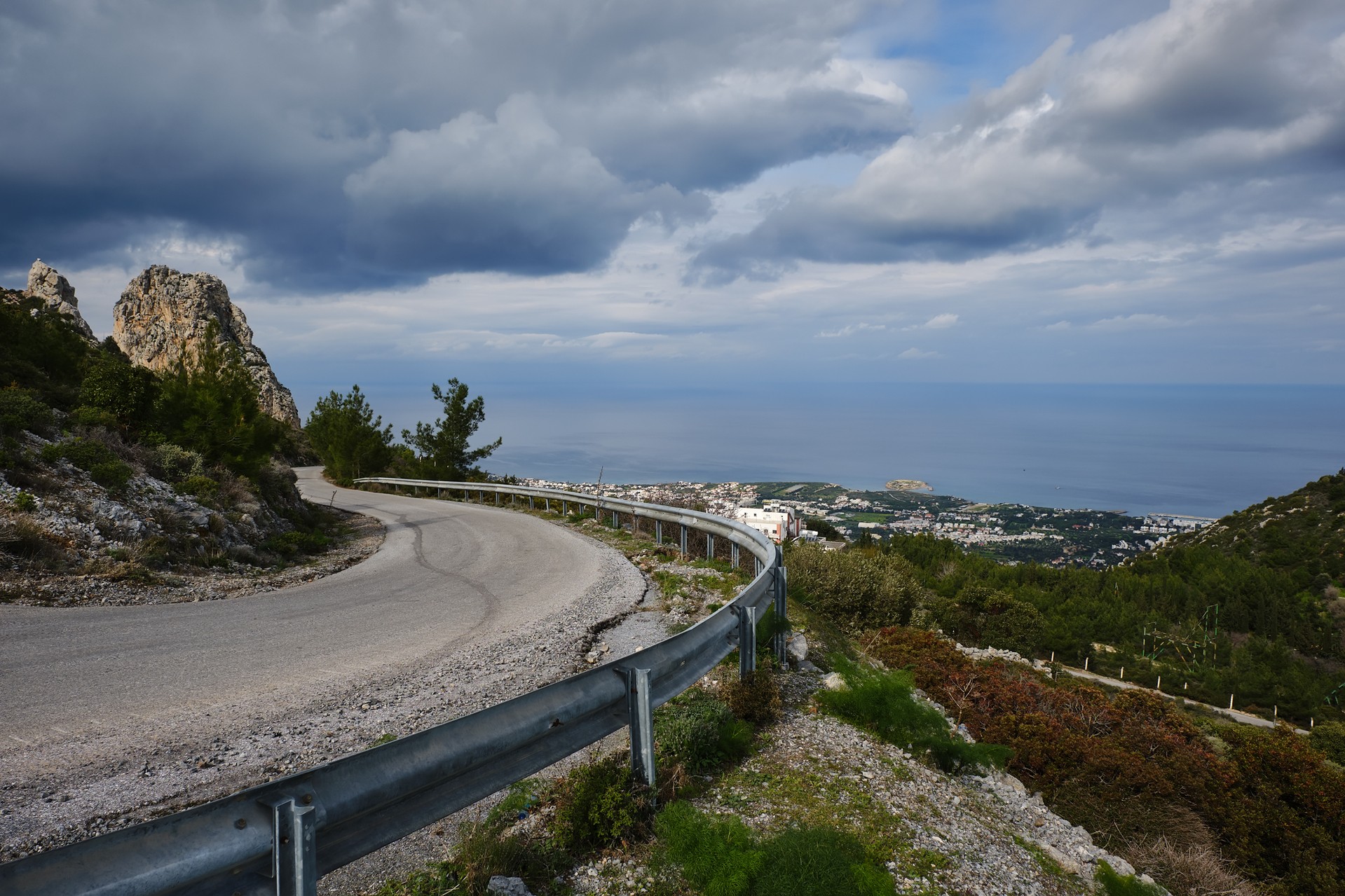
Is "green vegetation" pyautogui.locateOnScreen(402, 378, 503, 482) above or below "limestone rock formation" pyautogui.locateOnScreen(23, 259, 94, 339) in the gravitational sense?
below

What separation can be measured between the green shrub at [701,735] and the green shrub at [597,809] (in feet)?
1.45

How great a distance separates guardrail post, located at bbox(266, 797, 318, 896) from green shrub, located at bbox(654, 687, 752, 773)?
2.17 m

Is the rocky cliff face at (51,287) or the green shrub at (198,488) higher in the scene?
the rocky cliff face at (51,287)

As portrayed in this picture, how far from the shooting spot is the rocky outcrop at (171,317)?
58188 millimetres

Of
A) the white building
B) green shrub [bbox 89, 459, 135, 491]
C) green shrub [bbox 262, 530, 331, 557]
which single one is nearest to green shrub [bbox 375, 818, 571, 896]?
the white building

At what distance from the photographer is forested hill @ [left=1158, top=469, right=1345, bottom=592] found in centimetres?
7450

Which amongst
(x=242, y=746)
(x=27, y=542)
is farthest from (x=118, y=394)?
(x=242, y=746)

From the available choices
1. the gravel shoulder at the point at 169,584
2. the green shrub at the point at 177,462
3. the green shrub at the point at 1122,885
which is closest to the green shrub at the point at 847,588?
the green shrub at the point at 1122,885

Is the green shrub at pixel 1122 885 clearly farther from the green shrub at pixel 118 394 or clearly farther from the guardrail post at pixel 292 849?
the green shrub at pixel 118 394

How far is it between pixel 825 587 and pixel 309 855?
9.81 meters

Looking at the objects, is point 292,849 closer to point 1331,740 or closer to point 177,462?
point 177,462

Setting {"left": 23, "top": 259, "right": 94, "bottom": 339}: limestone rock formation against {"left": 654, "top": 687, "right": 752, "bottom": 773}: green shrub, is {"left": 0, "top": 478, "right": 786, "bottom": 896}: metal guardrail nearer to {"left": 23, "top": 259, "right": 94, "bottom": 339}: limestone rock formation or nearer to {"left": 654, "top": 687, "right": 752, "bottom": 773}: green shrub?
{"left": 654, "top": 687, "right": 752, "bottom": 773}: green shrub

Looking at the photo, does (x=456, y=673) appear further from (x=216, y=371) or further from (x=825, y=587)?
(x=216, y=371)

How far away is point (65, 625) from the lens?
687 cm
